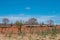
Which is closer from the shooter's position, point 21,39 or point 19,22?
point 21,39

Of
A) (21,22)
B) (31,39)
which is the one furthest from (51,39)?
(21,22)

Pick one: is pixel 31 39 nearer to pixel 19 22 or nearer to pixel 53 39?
pixel 53 39

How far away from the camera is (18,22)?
105 ft

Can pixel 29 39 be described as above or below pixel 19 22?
below

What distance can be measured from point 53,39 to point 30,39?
7.69ft

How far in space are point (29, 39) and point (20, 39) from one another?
96cm

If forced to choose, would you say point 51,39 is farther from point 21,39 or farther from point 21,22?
point 21,22

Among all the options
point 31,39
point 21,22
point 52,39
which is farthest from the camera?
point 21,22

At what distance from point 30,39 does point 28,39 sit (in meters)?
0.20

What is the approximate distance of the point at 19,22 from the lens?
3178 centimetres

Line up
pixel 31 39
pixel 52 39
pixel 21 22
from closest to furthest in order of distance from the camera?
pixel 31 39
pixel 52 39
pixel 21 22

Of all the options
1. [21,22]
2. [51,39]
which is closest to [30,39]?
[51,39]

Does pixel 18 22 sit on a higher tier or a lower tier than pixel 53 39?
→ higher

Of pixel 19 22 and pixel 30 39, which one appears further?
pixel 19 22
